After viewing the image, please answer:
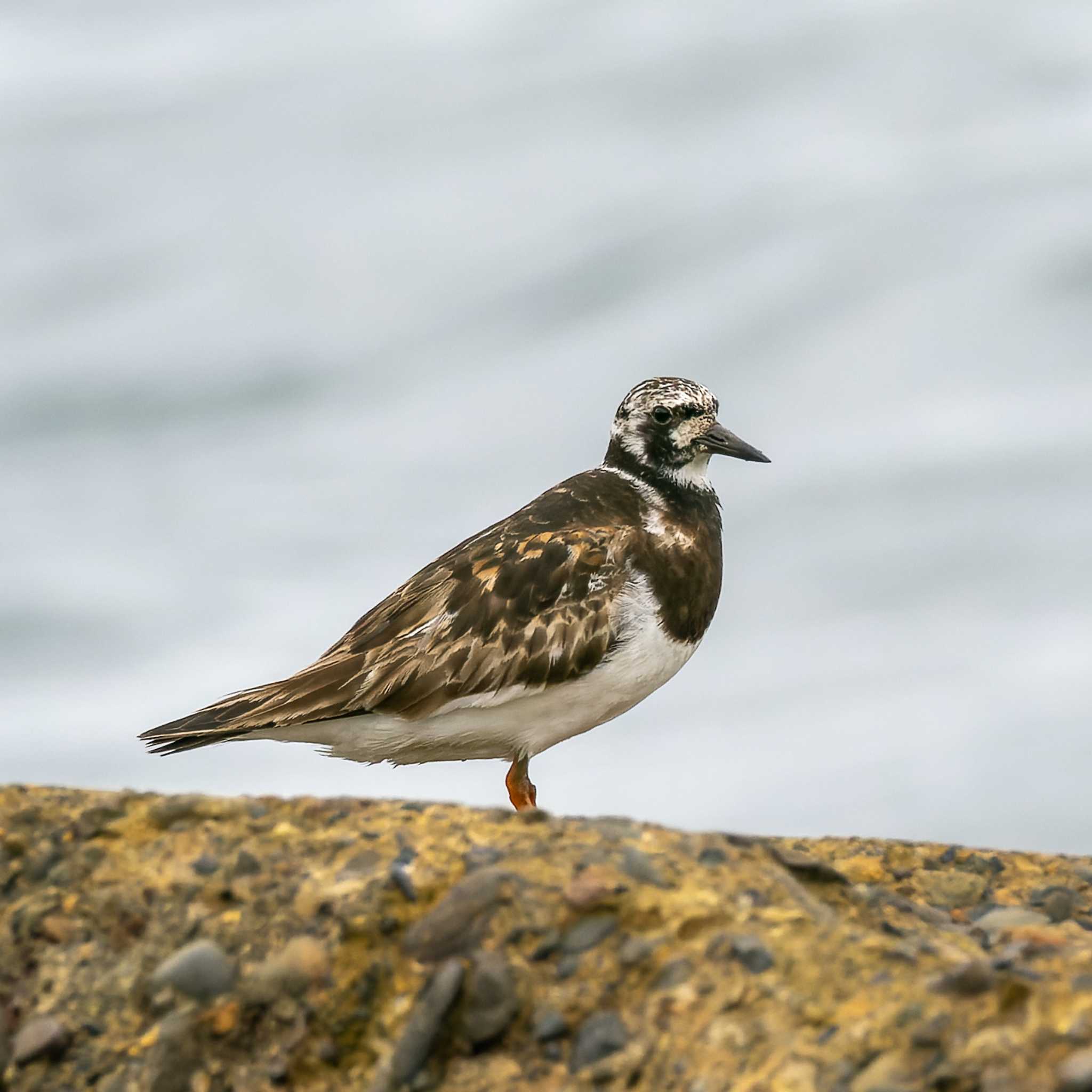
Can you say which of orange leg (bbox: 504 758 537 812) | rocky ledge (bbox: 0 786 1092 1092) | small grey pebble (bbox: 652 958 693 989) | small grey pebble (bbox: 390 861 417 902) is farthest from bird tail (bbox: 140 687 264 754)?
small grey pebble (bbox: 652 958 693 989)

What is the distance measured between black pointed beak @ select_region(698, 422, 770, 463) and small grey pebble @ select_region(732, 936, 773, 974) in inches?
214

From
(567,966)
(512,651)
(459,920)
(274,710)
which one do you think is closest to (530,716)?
(512,651)

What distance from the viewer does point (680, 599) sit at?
9117mm

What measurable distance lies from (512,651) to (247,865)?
3569 mm

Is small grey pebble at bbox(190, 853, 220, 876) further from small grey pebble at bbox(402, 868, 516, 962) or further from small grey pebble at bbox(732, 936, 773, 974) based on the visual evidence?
small grey pebble at bbox(732, 936, 773, 974)

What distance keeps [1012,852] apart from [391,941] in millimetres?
4474

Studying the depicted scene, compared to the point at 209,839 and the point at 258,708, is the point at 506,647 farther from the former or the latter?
the point at 209,839

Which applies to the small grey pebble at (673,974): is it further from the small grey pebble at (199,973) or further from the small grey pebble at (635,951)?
the small grey pebble at (199,973)

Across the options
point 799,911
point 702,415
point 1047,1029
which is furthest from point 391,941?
point 702,415

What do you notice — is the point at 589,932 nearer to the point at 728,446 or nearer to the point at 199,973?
the point at 199,973

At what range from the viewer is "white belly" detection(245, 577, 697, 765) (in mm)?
8742

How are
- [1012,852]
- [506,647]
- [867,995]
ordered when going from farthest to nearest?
1. [506,647]
2. [1012,852]
3. [867,995]

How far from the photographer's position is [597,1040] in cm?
441

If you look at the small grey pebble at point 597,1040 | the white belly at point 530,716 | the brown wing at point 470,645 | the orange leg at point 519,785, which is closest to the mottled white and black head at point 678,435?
the brown wing at point 470,645
